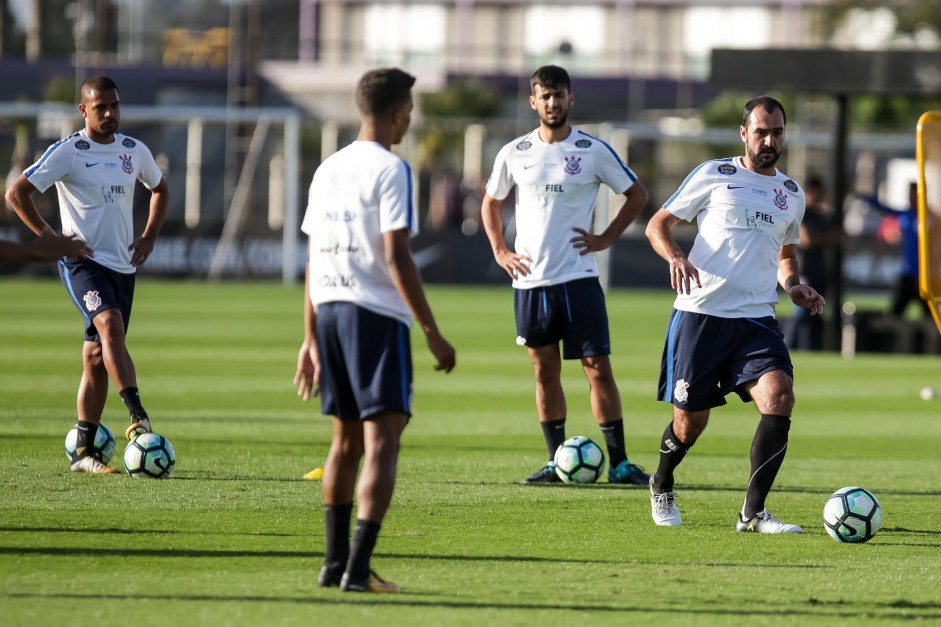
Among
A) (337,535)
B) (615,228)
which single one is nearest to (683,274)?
(615,228)

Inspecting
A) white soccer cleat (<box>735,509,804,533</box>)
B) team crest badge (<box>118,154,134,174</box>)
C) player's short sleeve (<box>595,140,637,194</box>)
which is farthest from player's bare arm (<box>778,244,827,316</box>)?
team crest badge (<box>118,154,134,174</box>)

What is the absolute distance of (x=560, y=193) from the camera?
384 inches

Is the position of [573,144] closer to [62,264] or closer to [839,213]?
[62,264]

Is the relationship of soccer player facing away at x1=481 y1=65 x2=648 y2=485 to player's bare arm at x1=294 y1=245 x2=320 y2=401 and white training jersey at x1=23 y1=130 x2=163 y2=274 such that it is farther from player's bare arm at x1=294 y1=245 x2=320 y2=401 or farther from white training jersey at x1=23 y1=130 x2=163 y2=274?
player's bare arm at x1=294 y1=245 x2=320 y2=401

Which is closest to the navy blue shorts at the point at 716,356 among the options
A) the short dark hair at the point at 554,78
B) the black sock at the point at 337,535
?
the short dark hair at the point at 554,78

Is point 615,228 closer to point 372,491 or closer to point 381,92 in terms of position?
point 381,92

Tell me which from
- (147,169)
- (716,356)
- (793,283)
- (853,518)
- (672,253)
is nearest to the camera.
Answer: (853,518)

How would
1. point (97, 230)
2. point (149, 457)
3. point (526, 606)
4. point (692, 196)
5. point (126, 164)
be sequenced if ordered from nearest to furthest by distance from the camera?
point (526, 606) → point (692, 196) → point (149, 457) → point (97, 230) → point (126, 164)

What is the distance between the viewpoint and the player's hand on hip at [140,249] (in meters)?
9.99

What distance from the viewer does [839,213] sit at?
2077 centimetres

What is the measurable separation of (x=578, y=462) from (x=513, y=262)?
1.27m

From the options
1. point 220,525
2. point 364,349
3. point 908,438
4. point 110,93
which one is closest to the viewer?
point 364,349

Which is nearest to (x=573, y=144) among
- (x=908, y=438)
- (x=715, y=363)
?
(x=715, y=363)

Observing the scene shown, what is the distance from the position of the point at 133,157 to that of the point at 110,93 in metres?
0.50
